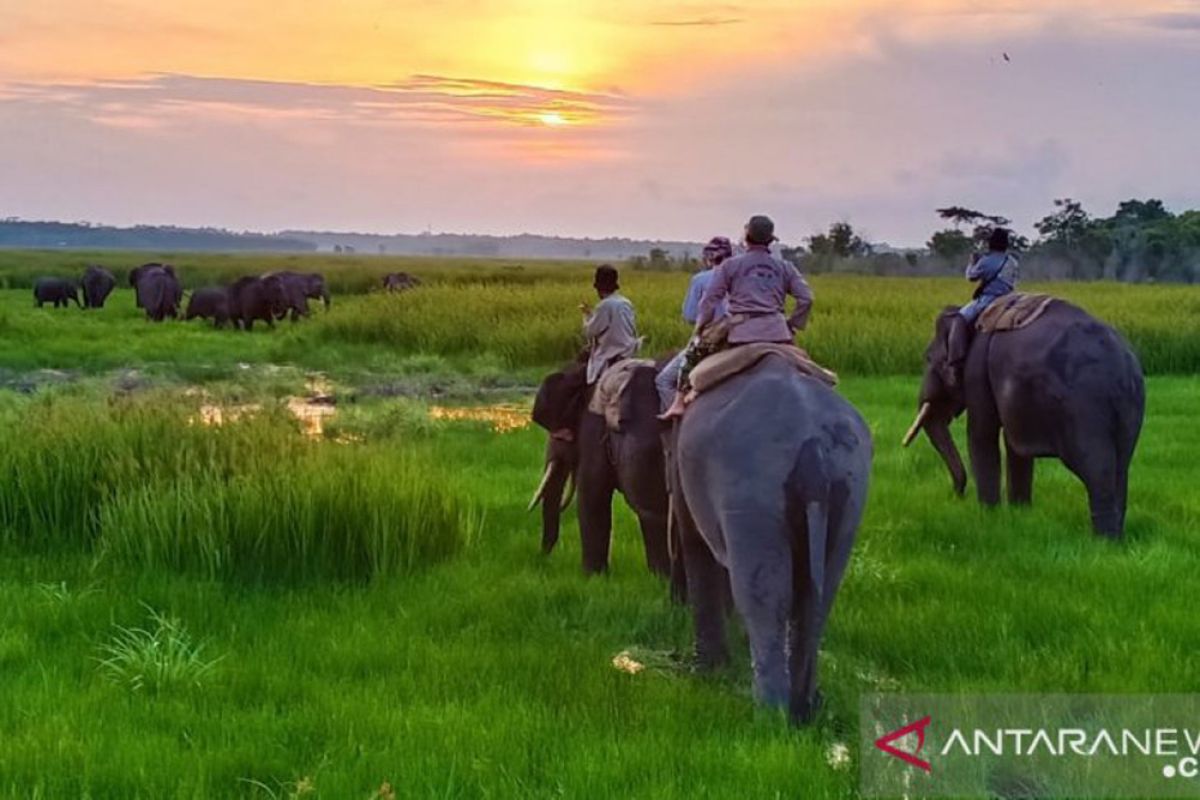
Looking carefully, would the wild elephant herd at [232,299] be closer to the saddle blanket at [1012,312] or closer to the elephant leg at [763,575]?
the saddle blanket at [1012,312]

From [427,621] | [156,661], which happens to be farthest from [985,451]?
[156,661]

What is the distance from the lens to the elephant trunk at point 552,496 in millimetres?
8596

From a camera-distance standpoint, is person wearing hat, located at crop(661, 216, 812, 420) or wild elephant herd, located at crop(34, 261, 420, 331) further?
wild elephant herd, located at crop(34, 261, 420, 331)

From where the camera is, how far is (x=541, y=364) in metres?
23.3

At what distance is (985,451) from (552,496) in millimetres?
3767

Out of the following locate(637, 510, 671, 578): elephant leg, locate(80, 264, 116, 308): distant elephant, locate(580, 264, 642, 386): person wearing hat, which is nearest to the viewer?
locate(637, 510, 671, 578): elephant leg

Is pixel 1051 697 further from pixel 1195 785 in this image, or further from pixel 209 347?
pixel 209 347

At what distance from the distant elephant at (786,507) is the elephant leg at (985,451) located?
5.02 m

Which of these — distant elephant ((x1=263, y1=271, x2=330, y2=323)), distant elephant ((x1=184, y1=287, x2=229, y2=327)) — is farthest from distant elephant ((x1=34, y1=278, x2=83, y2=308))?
distant elephant ((x1=263, y1=271, x2=330, y2=323))

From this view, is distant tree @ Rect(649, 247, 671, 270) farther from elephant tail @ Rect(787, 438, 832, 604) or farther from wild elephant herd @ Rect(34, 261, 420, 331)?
elephant tail @ Rect(787, 438, 832, 604)

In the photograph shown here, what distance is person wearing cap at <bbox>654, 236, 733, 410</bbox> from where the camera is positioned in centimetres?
669

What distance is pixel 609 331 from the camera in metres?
8.07

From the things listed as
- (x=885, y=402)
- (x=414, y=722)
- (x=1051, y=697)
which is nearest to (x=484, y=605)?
(x=414, y=722)

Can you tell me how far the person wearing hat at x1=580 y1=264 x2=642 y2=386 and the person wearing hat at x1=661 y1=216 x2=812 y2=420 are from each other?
1922 mm
